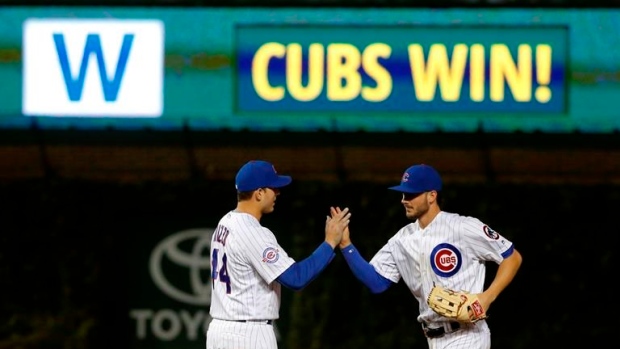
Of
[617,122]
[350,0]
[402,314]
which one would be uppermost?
[350,0]

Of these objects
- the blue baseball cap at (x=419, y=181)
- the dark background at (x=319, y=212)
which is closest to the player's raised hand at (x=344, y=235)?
the blue baseball cap at (x=419, y=181)

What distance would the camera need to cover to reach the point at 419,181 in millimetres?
7621

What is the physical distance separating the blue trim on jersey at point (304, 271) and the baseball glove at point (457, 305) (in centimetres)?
67

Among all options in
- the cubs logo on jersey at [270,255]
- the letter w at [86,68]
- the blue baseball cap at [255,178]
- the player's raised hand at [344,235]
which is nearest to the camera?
the cubs logo on jersey at [270,255]

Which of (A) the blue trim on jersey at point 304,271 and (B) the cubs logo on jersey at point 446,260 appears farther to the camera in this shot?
(B) the cubs logo on jersey at point 446,260

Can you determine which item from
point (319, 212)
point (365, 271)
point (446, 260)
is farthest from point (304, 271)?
point (319, 212)

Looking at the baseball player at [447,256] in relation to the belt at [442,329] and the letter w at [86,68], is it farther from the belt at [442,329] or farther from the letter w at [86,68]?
the letter w at [86,68]

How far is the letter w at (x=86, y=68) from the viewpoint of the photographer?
13.9m

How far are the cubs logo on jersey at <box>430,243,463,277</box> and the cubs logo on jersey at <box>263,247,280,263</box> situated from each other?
1.01m

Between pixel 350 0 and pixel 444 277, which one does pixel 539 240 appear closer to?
pixel 350 0

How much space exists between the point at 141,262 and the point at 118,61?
87.7 inches

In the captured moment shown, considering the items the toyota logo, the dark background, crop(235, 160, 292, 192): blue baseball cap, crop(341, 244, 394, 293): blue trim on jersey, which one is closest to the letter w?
the dark background

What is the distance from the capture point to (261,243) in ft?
23.6

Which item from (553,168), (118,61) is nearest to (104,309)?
(118,61)
